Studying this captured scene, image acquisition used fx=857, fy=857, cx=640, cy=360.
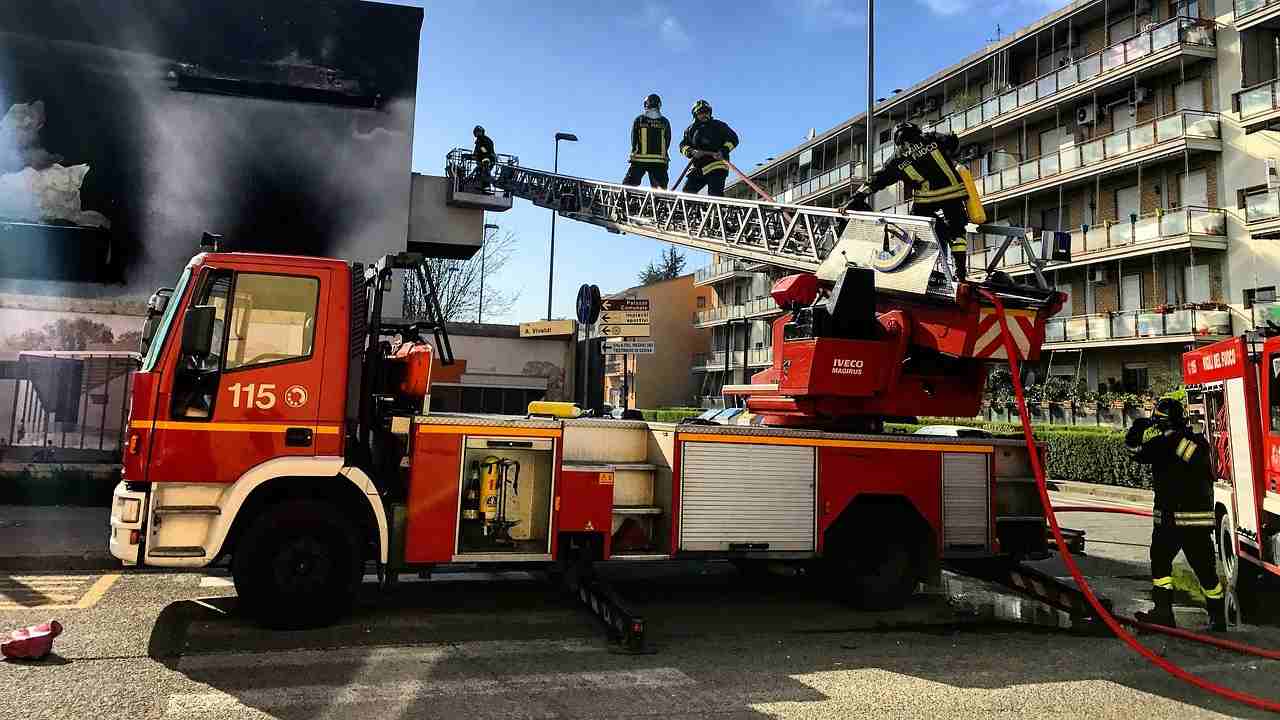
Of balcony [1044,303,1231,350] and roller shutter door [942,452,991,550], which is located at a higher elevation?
balcony [1044,303,1231,350]

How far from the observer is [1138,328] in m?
26.6

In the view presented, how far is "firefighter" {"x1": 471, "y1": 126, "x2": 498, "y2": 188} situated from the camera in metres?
19.1

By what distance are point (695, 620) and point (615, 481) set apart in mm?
1299

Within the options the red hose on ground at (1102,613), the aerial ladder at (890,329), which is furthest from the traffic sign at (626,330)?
the red hose on ground at (1102,613)

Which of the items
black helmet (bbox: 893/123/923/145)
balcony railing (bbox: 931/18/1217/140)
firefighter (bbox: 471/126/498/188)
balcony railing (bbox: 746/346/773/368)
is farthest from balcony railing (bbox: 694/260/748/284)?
black helmet (bbox: 893/123/923/145)

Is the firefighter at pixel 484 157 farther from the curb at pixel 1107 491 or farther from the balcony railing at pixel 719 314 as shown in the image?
the balcony railing at pixel 719 314

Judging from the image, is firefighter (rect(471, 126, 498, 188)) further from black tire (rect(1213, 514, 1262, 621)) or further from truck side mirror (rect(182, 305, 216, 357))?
black tire (rect(1213, 514, 1262, 621))

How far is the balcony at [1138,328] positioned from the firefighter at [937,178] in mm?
16741

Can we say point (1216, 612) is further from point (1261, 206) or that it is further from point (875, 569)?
point (1261, 206)

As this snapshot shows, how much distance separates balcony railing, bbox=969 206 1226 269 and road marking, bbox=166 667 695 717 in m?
21.6

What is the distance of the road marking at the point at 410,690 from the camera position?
4.61 meters

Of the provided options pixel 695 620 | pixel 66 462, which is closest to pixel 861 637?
pixel 695 620

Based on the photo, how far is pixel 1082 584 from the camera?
20.6 feet

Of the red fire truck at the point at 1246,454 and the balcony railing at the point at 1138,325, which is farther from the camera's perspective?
the balcony railing at the point at 1138,325
